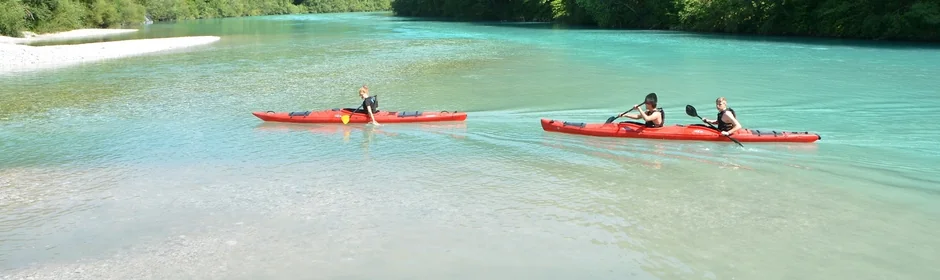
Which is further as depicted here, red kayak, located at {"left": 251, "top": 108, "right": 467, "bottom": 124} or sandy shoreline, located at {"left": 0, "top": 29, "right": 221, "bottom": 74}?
sandy shoreline, located at {"left": 0, "top": 29, "right": 221, "bottom": 74}

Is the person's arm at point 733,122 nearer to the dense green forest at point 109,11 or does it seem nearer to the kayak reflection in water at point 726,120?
the kayak reflection in water at point 726,120

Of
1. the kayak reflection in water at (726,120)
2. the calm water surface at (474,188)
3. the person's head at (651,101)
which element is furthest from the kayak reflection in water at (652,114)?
the kayak reflection in water at (726,120)

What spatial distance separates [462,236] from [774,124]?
798 centimetres

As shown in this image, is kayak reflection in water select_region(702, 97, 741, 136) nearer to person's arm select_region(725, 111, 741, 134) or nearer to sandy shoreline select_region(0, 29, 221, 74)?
person's arm select_region(725, 111, 741, 134)

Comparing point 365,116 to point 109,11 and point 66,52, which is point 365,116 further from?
point 109,11

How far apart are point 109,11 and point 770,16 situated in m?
46.8

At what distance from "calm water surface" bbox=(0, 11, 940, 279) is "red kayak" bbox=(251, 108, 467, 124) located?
0.57ft

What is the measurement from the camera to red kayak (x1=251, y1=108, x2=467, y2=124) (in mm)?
13547

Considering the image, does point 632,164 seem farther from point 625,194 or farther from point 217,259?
point 217,259

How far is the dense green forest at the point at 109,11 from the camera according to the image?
4266cm

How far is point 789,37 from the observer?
37.6 metres

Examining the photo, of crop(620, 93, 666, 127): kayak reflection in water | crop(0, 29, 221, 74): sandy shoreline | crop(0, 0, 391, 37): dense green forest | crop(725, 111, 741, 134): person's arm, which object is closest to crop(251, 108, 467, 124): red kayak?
crop(620, 93, 666, 127): kayak reflection in water

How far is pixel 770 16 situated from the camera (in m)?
39.3

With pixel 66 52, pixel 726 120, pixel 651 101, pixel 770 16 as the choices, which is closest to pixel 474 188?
pixel 651 101
